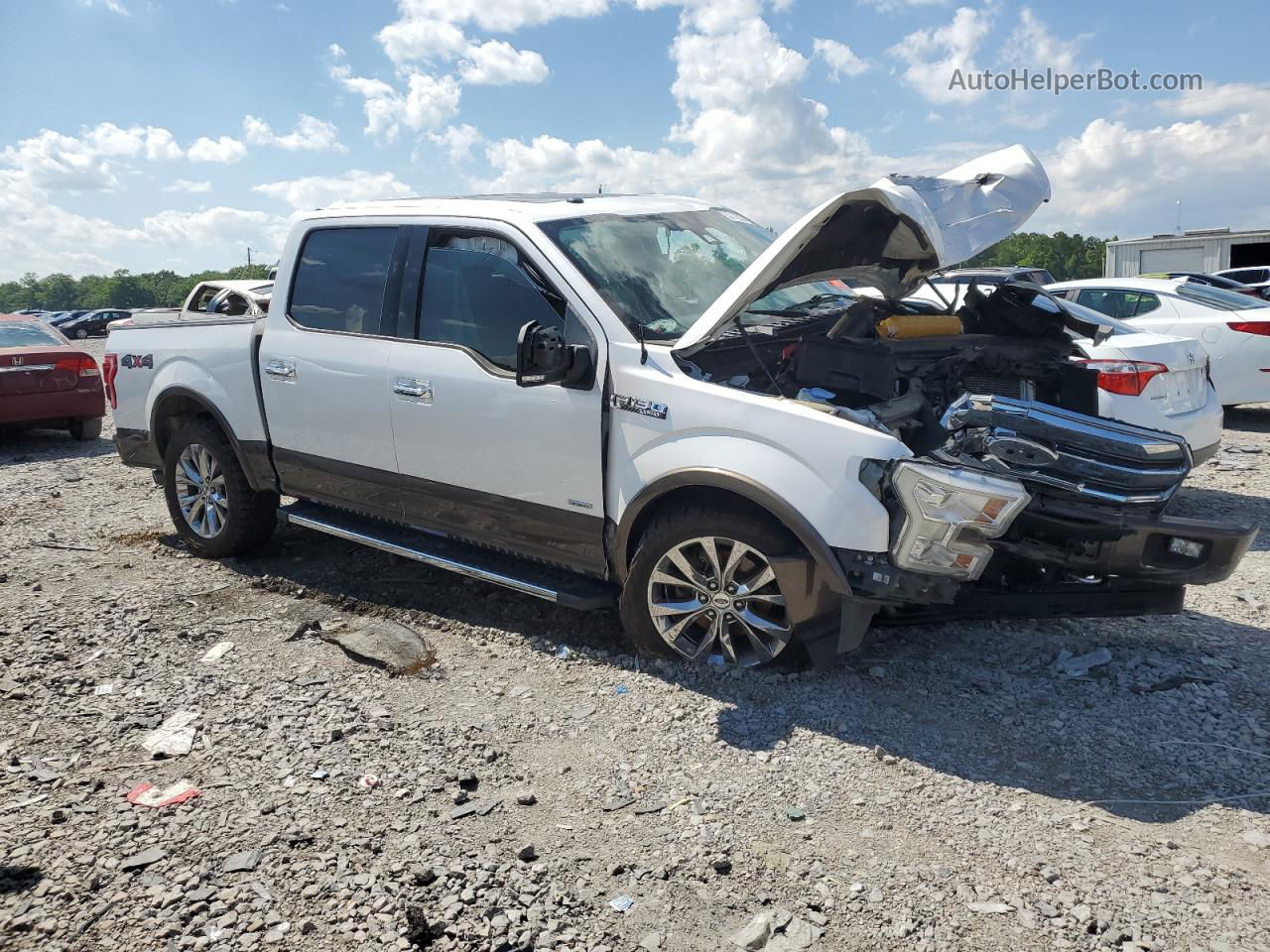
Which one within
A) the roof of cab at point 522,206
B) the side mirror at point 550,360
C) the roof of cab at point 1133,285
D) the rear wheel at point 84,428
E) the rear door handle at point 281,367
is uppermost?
the roof of cab at point 522,206

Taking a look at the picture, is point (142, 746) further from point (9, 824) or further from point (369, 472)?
point (369, 472)

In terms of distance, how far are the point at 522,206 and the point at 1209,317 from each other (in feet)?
25.8

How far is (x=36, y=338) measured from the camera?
38.6ft

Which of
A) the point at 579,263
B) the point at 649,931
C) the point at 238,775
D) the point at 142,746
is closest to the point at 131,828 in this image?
the point at 238,775

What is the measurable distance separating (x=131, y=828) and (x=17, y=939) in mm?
542

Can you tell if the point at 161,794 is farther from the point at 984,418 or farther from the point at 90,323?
the point at 90,323

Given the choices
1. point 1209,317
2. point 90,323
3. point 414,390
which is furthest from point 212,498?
point 90,323

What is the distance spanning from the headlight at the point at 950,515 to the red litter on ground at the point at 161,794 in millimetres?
2715

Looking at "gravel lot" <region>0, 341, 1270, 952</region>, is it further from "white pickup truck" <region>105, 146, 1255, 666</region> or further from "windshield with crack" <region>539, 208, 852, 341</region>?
"windshield with crack" <region>539, 208, 852, 341</region>

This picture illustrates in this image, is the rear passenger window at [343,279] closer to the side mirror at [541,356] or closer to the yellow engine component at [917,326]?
the side mirror at [541,356]

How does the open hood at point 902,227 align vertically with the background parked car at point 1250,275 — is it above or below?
below

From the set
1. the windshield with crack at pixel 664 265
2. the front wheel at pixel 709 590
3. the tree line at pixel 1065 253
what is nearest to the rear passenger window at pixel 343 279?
the windshield with crack at pixel 664 265

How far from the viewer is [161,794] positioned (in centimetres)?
359

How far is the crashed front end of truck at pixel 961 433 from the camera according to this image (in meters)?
3.65
